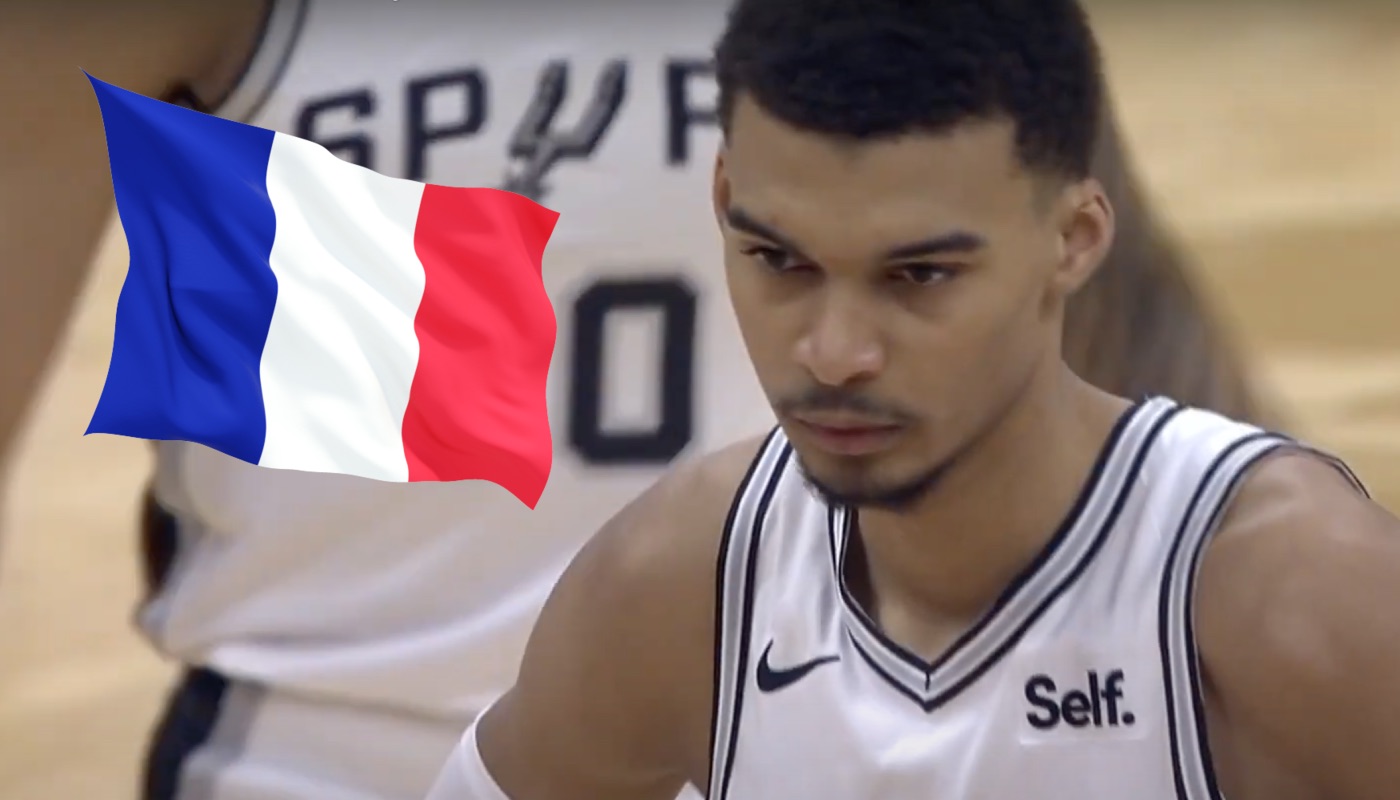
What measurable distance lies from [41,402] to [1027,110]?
822mm

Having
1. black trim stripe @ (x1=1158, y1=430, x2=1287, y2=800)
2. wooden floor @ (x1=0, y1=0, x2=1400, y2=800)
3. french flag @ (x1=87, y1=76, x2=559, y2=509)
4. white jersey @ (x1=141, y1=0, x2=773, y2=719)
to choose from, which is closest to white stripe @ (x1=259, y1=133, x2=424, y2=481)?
french flag @ (x1=87, y1=76, x2=559, y2=509)

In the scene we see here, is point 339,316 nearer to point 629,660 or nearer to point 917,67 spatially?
point 629,660

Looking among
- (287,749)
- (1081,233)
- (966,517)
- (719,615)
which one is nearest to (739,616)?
(719,615)

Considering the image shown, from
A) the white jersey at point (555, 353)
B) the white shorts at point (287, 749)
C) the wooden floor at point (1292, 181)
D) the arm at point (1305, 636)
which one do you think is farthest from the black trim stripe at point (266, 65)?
the arm at point (1305, 636)

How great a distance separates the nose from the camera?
1.63 feet

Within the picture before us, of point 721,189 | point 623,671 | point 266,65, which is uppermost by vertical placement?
point 266,65

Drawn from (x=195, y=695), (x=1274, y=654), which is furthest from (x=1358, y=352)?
(x=195, y=695)

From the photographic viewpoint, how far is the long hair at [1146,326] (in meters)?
0.83

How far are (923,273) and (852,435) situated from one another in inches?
2.4

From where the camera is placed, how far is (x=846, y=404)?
1.68 ft

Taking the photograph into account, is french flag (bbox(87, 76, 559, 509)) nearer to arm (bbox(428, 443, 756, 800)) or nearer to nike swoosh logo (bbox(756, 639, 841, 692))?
arm (bbox(428, 443, 756, 800))

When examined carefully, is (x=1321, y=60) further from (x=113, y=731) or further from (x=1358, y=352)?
(x=113, y=731)

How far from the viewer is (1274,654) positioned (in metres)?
0.53

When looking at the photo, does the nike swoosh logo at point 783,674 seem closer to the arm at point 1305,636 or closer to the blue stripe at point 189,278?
the arm at point 1305,636
